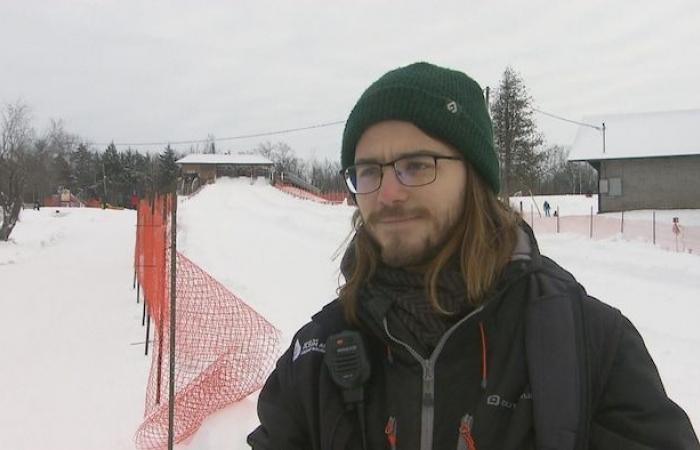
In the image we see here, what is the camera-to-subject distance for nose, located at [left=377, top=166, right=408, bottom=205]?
159 centimetres

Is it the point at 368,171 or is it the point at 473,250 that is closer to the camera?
the point at 473,250

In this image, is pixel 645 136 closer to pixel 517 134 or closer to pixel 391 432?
pixel 517 134

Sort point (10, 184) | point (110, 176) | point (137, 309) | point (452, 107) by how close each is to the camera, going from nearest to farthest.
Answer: point (452, 107) < point (137, 309) < point (10, 184) < point (110, 176)

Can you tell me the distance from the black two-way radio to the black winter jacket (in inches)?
1.0

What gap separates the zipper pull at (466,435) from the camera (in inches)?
54.9

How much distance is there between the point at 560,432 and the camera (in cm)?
129

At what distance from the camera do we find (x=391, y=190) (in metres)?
1.60

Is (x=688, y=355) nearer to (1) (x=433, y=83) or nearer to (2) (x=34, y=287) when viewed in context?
(1) (x=433, y=83)

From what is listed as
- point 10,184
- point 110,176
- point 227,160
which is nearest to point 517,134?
point 10,184

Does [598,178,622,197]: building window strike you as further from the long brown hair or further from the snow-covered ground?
the long brown hair

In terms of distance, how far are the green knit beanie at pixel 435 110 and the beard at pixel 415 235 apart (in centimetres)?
20

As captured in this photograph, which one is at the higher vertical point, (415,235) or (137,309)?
(415,235)

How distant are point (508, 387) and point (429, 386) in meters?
0.20

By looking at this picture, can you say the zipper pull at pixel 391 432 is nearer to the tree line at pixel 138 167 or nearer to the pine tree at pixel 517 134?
the tree line at pixel 138 167
